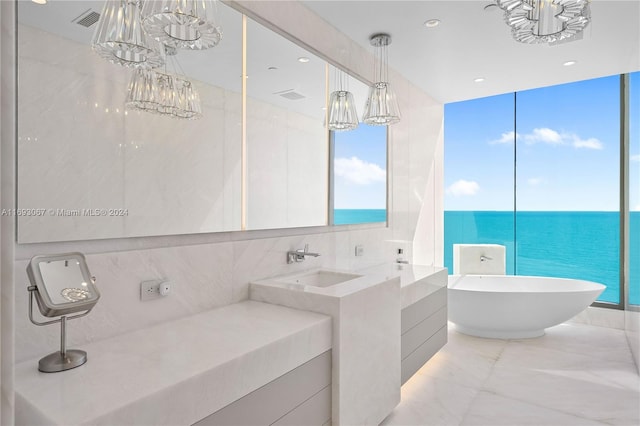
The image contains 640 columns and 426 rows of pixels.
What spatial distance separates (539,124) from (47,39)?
5523 mm

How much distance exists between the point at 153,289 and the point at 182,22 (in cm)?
111

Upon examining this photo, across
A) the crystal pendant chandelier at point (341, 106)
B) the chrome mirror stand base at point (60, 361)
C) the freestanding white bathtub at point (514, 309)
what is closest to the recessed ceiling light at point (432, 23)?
the crystal pendant chandelier at point (341, 106)

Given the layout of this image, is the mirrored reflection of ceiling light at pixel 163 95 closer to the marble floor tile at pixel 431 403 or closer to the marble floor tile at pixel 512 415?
the marble floor tile at pixel 431 403

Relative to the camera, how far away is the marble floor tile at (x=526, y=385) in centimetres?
246

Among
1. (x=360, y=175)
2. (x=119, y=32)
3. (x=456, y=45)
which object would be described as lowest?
(x=360, y=175)

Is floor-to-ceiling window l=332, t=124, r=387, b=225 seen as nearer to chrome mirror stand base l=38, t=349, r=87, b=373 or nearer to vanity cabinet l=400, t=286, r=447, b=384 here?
vanity cabinet l=400, t=286, r=447, b=384

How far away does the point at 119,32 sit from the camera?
4.84ft

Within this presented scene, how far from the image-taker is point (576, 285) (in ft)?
13.3

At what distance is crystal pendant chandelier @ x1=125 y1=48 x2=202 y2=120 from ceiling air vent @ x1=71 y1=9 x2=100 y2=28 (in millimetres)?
225

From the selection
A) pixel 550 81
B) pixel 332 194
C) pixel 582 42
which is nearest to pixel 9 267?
pixel 332 194

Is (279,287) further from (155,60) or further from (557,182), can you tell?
(557,182)

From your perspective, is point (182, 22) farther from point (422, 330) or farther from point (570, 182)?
point (570, 182)

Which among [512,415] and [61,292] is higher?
[61,292]

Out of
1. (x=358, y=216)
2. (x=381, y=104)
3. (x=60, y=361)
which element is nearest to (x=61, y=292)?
(x=60, y=361)
